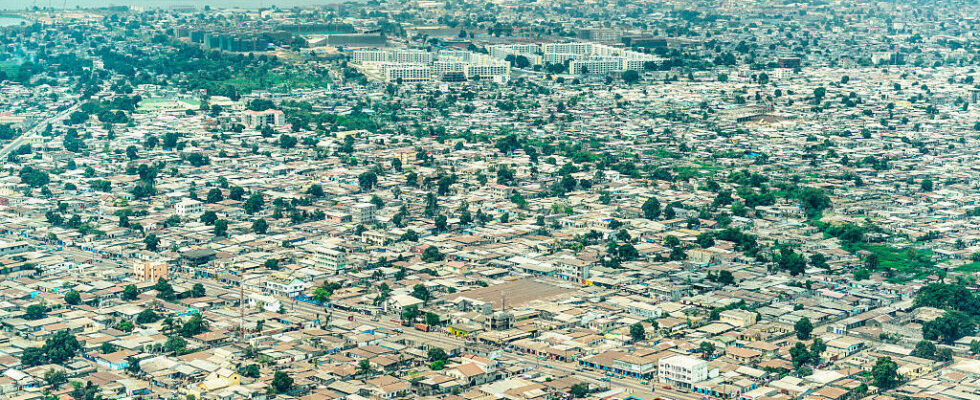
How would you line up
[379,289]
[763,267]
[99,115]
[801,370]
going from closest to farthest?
[801,370] → [379,289] → [763,267] → [99,115]

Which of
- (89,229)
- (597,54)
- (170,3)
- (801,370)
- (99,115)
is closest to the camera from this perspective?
(801,370)

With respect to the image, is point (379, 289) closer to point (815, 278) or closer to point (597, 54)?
point (815, 278)

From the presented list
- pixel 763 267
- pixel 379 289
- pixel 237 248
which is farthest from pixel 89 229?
pixel 763 267

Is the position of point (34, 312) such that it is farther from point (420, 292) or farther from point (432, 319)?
point (432, 319)

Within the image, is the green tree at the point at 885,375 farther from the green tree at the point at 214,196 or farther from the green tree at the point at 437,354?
the green tree at the point at 214,196

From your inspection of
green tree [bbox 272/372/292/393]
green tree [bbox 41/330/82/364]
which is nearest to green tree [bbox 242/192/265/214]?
green tree [bbox 41/330/82/364]

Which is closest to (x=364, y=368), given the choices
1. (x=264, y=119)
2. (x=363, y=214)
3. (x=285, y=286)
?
(x=285, y=286)
